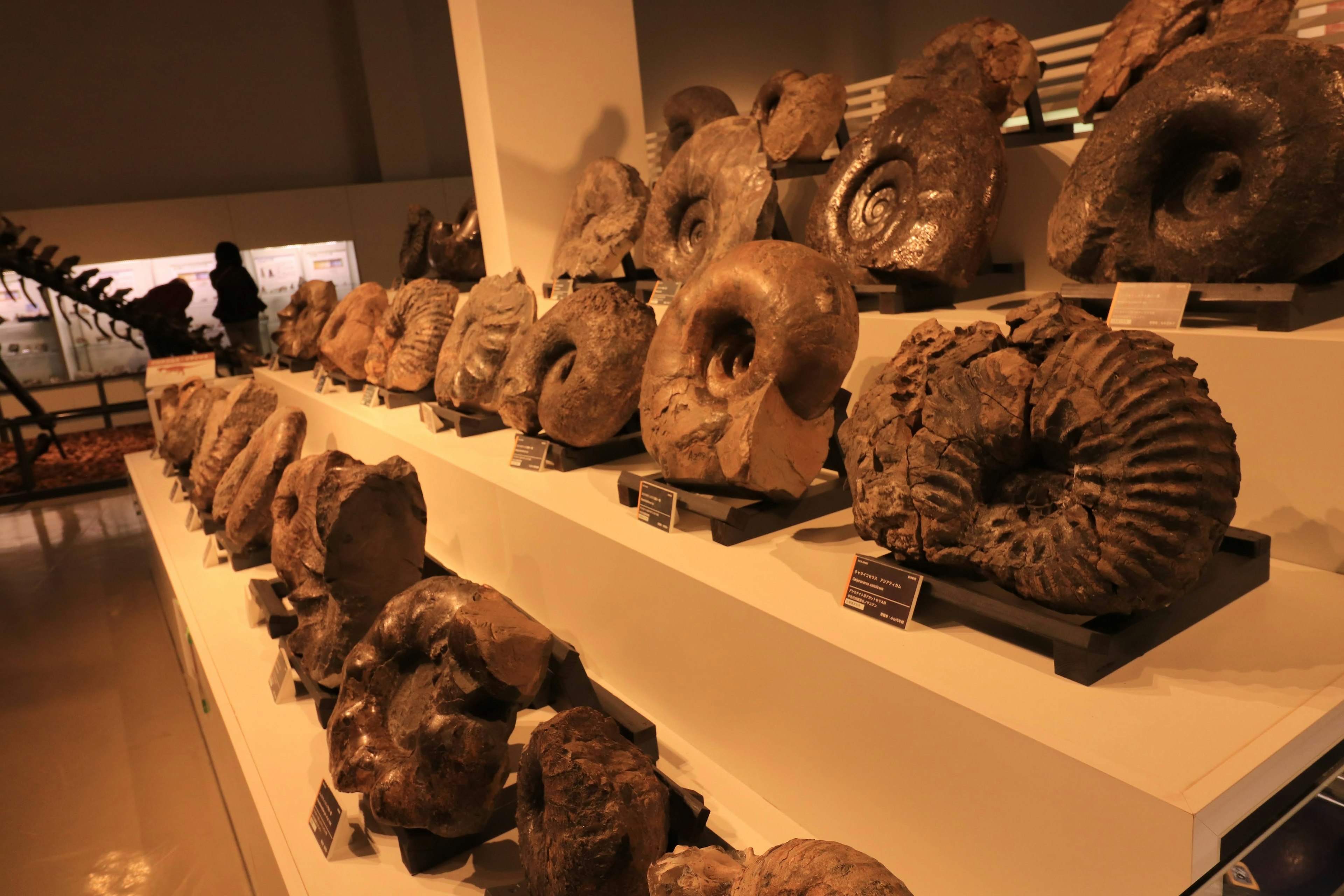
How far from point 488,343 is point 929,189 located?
1.52m

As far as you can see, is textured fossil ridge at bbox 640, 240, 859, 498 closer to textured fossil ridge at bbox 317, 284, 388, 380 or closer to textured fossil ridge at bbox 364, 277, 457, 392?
textured fossil ridge at bbox 364, 277, 457, 392

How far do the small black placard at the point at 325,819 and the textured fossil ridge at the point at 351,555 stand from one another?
0.36 metres

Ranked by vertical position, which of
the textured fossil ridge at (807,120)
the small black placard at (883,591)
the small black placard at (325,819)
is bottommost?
the small black placard at (325,819)

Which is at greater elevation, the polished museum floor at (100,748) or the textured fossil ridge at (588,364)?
the textured fossil ridge at (588,364)

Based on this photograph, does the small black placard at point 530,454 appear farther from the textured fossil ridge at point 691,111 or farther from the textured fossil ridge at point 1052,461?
the textured fossil ridge at point 691,111

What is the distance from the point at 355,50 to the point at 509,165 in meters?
6.26

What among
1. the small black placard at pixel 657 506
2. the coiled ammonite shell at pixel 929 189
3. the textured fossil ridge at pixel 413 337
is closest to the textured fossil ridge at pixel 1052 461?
the small black placard at pixel 657 506

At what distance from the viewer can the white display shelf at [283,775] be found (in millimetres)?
1599

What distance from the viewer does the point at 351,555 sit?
81.1 inches

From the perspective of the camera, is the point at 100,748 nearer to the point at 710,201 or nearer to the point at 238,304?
the point at 710,201

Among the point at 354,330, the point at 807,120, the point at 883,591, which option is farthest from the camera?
the point at 354,330

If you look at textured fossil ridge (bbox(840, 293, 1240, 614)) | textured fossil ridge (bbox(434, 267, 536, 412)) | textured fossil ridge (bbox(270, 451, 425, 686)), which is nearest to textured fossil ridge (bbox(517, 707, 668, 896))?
textured fossil ridge (bbox(840, 293, 1240, 614))

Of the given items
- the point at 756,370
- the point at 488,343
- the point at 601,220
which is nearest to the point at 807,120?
the point at 601,220

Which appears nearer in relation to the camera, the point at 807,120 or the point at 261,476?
the point at 261,476
